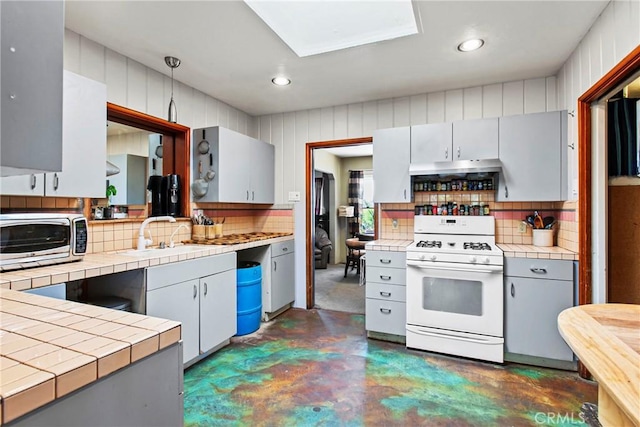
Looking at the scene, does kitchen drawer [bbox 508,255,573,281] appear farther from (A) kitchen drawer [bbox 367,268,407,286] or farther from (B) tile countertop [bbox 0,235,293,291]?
(B) tile countertop [bbox 0,235,293,291]

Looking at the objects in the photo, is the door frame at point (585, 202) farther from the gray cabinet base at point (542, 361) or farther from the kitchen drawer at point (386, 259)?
the kitchen drawer at point (386, 259)

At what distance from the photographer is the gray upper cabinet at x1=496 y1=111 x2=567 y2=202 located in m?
2.63

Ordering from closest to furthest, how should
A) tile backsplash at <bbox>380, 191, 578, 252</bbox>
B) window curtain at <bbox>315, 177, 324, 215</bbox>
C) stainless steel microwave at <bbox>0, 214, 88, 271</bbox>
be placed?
stainless steel microwave at <bbox>0, 214, 88, 271</bbox> → tile backsplash at <bbox>380, 191, 578, 252</bbox> → window curtain at <bbox>315, 177, 324, 215</bbox>

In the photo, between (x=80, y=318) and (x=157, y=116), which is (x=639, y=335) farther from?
(x=157, y=116)

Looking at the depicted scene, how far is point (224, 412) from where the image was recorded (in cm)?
192

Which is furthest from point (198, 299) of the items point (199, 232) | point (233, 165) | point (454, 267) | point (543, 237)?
point (543, 237)

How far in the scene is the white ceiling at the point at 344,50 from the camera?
1960 millimetres

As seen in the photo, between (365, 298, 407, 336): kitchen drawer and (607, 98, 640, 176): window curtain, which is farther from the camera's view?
(365, 298, 407, 336): kitchen drawer

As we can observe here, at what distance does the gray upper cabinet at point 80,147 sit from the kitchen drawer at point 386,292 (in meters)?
2.25

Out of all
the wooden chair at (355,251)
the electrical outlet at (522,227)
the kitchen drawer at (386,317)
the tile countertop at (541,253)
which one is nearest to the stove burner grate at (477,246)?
the tile countertop at (541,253)

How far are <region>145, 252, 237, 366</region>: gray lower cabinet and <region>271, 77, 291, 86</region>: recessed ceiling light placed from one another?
165cm

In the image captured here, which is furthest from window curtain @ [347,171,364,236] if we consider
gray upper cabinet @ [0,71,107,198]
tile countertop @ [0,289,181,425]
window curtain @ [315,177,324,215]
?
tile countertop @ [0,289,181,425]

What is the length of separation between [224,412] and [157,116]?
7.75 feet

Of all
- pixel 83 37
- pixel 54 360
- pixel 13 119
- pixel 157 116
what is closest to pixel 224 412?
pixel 54 360
